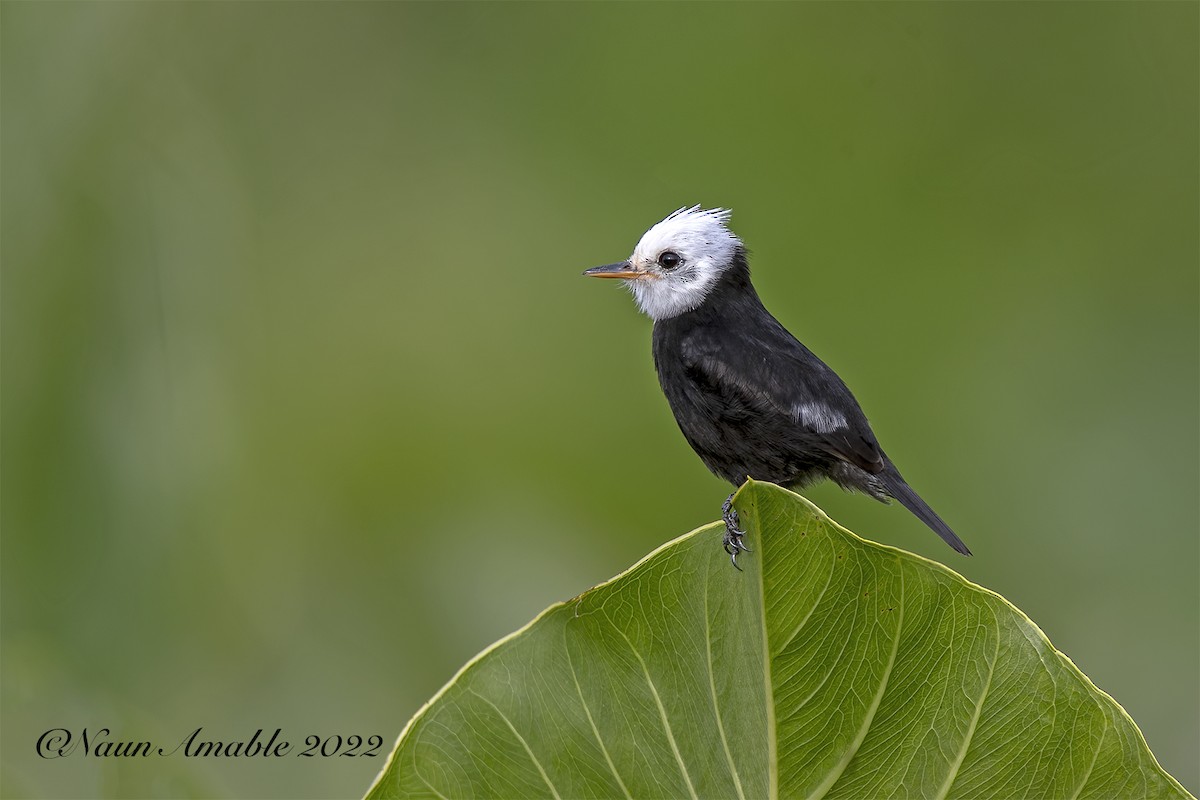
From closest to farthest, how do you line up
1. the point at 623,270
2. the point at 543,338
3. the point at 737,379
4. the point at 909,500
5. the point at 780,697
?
the point at 780,697, the point at 909,500, the point at 737,379, the point at 623,270, the point at 543,338

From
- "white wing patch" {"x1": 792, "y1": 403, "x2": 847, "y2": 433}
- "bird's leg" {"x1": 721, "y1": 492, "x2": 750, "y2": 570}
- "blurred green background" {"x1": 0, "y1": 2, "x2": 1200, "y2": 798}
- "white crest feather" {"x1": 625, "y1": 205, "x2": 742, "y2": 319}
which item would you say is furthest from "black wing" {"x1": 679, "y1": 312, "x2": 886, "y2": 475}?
"blurred green background" {"x1": 0, "y1": 2, "x2": 1200, "y2": 798}

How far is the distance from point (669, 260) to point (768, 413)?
518mm

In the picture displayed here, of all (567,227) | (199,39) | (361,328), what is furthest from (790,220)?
(199,39)

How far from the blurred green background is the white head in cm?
143

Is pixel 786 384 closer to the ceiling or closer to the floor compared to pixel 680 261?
closer to the floor

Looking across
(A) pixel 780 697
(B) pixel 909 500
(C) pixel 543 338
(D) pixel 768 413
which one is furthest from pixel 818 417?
(C) pixel 543 338

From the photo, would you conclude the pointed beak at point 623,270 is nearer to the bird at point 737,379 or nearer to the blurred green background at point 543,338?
the bird at point 737,379

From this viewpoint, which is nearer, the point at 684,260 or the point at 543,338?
the point at 684,260

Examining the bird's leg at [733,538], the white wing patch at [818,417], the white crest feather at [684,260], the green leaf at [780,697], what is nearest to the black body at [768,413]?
the white wing patch at [818,417]

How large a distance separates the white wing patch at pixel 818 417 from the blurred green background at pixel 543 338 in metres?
1.83

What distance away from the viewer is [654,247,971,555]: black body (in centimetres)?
230

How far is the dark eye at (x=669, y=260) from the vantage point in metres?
2.69

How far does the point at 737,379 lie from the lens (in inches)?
94.6

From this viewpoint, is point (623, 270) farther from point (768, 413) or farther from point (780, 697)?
point (780, 697)
